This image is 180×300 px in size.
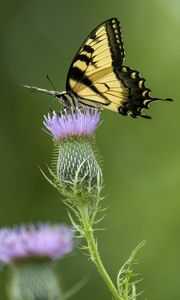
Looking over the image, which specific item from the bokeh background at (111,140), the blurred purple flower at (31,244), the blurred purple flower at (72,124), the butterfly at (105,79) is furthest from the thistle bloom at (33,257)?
the bokeh background at (111,140)

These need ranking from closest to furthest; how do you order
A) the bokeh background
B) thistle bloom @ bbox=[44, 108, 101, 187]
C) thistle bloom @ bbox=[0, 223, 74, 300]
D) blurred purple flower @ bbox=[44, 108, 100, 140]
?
thistle bloom @ bbox=[0, 223, 74, 300]
thistle bloom @ bbox=[44, 108, 101, 187]
blurred purple flower @ bbox=[44, 108, 100, 140]
the bokeh background

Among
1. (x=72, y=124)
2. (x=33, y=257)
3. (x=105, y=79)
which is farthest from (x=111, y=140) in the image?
(x=33, y=257)

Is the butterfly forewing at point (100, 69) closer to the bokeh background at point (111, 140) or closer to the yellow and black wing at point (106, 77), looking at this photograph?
the yellow and black wing at point (106, 77)

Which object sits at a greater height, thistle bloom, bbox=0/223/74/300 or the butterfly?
the butterfly

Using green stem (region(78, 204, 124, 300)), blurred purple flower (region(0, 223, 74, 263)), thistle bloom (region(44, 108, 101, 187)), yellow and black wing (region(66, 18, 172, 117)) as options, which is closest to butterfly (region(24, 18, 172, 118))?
yellow and black wing (region(66, 18, 172, 117))

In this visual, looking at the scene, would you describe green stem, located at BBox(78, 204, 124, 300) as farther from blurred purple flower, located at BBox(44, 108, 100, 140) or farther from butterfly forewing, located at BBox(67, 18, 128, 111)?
butterfly forewing, located at BBox(67, 18, 128, 111)

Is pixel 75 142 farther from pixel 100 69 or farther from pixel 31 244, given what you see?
pixel 31 244

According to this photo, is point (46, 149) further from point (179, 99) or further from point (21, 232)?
point (21, 232)
